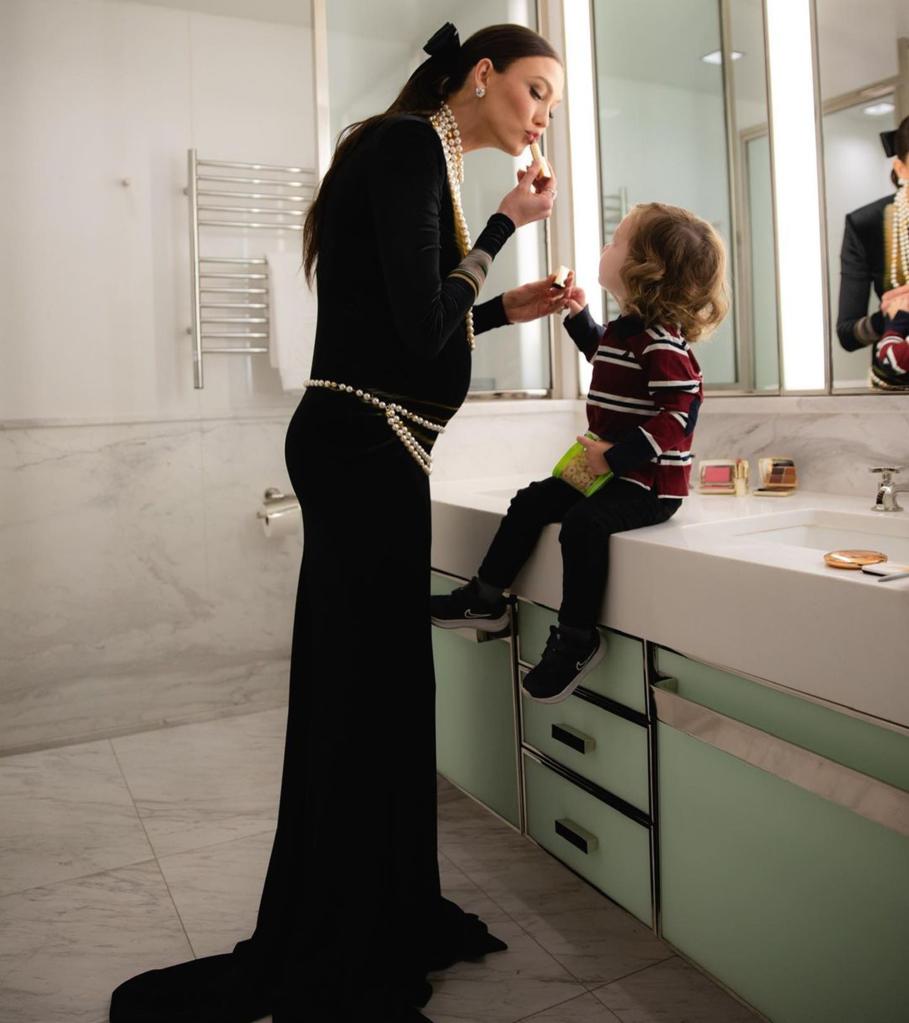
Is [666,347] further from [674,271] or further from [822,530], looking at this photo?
[822,530]

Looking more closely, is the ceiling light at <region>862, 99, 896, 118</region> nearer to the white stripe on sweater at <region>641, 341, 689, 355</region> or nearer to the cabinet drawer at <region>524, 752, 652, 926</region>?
the white stripe on sweater at <region>641, 341, 689, 355</region>

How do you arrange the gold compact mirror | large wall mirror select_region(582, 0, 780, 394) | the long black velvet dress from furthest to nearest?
large wall mirror select_region(582, 0, 780, 394), the long black velvet dress, the gold compact mirror

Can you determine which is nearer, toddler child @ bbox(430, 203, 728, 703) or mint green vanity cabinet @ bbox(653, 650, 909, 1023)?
mint green vanity cabinet @ bbox(653, 650, 909, 1023)

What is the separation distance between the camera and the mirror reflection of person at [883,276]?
168 cm

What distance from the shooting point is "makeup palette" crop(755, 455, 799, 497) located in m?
1.88

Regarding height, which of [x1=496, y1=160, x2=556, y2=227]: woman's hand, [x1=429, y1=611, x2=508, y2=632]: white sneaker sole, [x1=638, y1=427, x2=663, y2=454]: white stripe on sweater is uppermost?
[x1=496, y1=160, x2=556, y2=227]: woman's hand

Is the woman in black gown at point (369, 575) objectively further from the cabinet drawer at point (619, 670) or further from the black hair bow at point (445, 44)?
the cabinet drawer at point (619, 670)

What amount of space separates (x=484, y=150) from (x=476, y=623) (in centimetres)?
140

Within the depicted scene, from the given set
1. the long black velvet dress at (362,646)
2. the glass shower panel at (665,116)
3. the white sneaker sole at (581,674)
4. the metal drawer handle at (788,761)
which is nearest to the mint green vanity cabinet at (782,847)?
the metal drawer handle at (788,761)

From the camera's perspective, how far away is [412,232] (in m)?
1.20

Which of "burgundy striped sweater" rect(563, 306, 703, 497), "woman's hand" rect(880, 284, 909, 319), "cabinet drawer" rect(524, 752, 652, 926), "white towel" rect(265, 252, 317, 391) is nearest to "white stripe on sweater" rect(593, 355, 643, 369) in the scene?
"burgundy striped sweater" rect(563, 306, 703, 497)

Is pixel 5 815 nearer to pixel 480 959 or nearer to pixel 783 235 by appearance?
pixel 480 959

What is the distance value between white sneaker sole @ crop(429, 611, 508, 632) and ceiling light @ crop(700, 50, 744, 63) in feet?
4.26

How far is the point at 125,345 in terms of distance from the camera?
270cm
